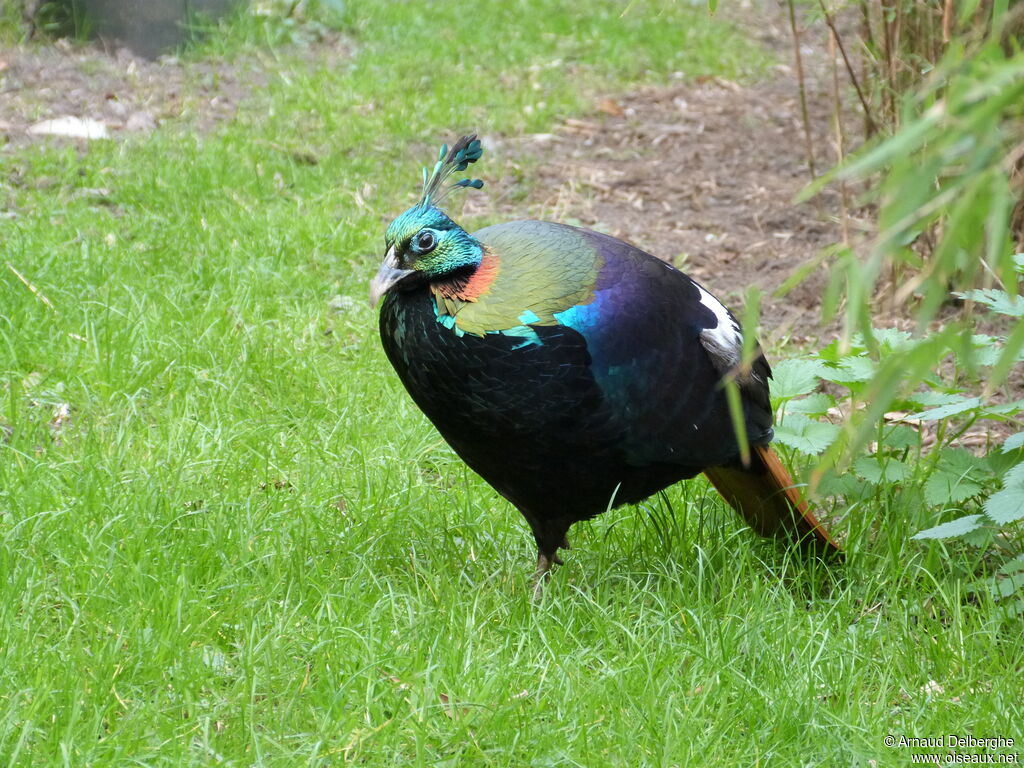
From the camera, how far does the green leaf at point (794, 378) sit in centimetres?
333

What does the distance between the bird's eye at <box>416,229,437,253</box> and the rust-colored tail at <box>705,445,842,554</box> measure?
3.13 ft

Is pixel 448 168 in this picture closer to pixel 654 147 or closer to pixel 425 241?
pixel 425 241

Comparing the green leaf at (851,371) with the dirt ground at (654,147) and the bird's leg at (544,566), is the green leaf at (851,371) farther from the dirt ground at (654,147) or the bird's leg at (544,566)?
the dirt ground at (654,147)

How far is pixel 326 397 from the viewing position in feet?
12.6

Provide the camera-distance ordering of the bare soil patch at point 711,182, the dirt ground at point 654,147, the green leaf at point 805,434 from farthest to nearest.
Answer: the dirt ground at point 654,147 → the bare soil patch at point 711,182 → the green leaf at point 805,434

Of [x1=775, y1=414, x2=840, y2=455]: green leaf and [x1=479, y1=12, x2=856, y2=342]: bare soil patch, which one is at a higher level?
[x1=775, y1=414, x2=840, y2=455]: green leaf

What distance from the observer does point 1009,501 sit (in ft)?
9.14

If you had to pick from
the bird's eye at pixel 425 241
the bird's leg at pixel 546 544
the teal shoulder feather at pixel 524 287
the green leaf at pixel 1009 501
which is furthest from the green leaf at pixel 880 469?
the bird's eye at pixel 425 241

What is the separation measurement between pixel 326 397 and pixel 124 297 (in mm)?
886

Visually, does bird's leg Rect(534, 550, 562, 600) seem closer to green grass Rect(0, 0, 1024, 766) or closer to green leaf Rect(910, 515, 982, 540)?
green grass Rect(0, 0, 1024, 766)

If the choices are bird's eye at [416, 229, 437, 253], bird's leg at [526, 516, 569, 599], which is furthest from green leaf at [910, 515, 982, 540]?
bird's eye at [416, 229, 437, 253]

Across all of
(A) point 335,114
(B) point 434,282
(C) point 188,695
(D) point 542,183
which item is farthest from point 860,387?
(A) point 335,114

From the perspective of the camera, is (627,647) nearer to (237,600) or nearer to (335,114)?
(237,600)

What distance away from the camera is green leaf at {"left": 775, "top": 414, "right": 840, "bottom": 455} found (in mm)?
3129
